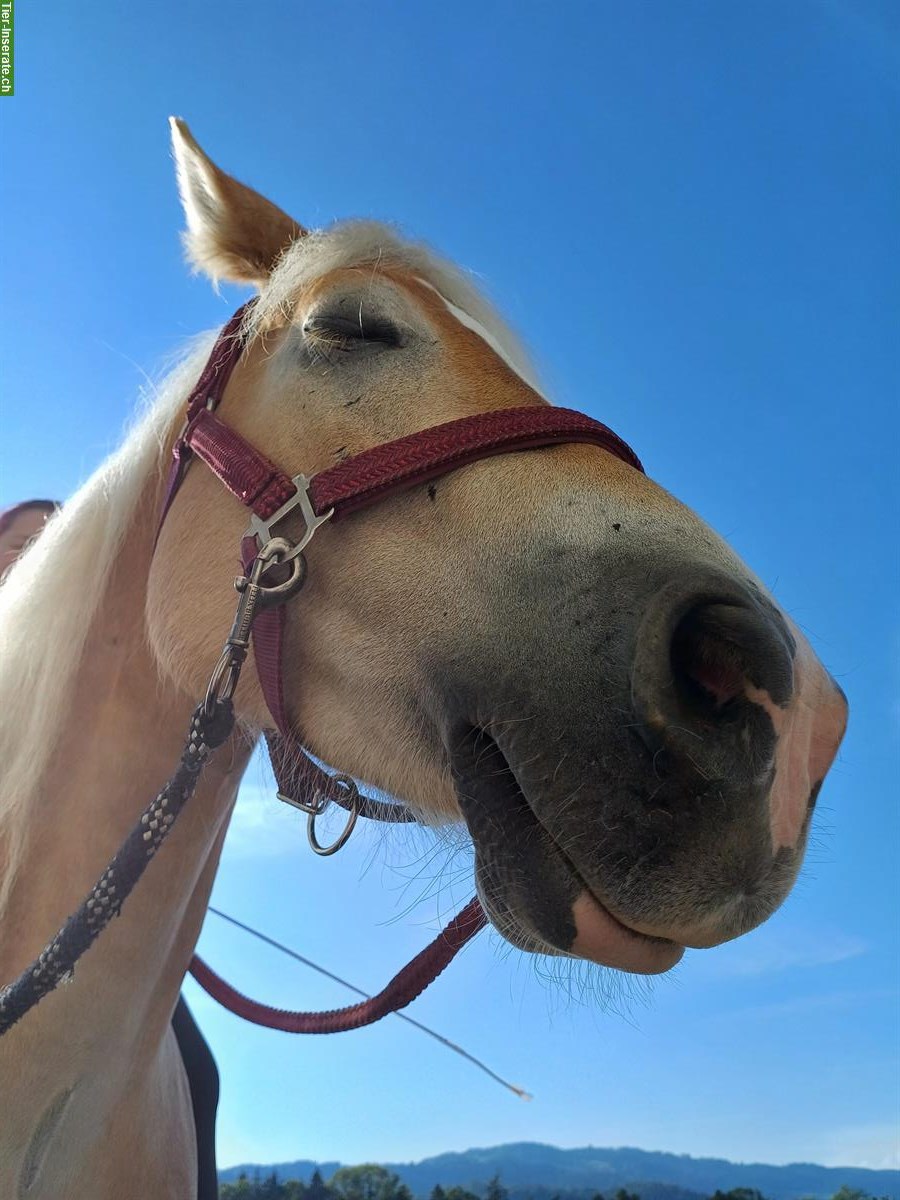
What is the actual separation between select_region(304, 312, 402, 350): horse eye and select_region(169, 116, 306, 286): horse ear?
0.56 meters

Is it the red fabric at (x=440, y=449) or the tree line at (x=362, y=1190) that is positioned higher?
the red fabric at (x=440, y=449)

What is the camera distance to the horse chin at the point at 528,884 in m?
1.18

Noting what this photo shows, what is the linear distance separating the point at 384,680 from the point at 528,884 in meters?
0.47

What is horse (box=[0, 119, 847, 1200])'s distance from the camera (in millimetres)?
1164

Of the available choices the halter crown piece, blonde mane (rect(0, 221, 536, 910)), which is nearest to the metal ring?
the halter crown piece

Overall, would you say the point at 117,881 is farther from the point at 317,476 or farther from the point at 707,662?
the point at 707,662

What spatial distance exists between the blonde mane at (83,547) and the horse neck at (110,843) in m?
0.04

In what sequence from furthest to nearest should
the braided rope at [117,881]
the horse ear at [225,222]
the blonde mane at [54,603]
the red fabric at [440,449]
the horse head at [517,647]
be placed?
the horse ear at [225,222] < the blonde mane at [54,603] < the braided rope at [117,881] < the red fabric at [440,449] < the horse head at [517,647]

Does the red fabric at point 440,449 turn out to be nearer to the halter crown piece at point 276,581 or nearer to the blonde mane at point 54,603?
the halter crown piece at point 276,581

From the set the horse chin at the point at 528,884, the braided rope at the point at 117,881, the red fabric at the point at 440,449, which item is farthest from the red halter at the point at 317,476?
the horse chin at the point at 528,884

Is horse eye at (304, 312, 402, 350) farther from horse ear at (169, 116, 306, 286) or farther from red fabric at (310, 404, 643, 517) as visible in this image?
horse ear at (169, 116, 306, 286)

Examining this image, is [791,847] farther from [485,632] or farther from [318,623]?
[318,623]

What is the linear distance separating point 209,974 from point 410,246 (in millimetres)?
2520

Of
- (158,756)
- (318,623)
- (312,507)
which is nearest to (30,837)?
(158,756)
